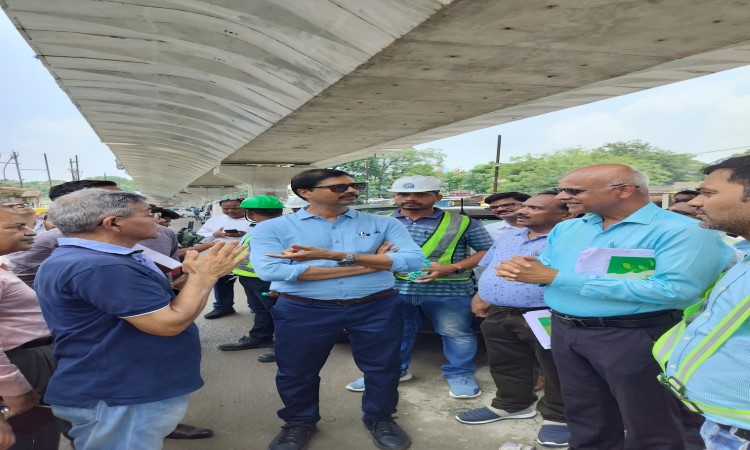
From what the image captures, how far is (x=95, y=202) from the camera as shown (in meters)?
2.04

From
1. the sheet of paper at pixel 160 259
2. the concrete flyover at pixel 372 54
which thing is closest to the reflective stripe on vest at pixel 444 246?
the concrete flyover at pixel 372 54

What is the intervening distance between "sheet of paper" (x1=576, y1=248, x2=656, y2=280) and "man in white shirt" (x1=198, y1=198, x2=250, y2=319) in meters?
4.57

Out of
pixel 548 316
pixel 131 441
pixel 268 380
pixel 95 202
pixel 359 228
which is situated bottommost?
pixel 268 380

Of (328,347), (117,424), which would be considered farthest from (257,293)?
(117,424)

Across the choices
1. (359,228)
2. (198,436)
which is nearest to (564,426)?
(359,228)

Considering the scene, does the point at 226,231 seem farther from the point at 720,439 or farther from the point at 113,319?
the point at 720,439

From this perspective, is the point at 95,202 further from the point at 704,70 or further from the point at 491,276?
the point at 704,70

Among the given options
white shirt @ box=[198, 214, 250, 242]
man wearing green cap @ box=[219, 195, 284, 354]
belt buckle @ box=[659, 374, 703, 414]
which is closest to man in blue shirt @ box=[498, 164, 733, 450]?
belt buckle @ box=[659, 374, 703, 414]

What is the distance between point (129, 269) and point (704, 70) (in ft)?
21.3

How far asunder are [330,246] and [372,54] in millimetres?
2170

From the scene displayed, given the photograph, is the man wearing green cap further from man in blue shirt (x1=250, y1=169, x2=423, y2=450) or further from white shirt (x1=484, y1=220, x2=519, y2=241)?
white shirt (x1=484, y1=220, x2=519, y2=241)

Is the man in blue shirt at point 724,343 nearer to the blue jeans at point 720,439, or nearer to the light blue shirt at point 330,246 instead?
the blue jeans at point 720,439

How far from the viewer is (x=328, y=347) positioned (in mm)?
3139

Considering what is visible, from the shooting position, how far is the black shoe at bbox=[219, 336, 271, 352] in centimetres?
517
